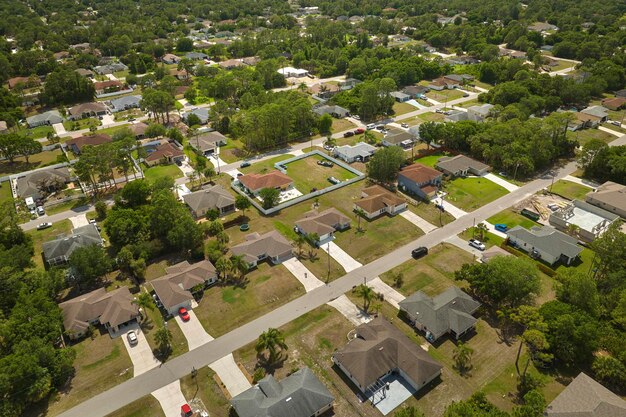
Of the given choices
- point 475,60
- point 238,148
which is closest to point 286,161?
point 238,148

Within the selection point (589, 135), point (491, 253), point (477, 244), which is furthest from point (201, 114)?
point (589, 135)

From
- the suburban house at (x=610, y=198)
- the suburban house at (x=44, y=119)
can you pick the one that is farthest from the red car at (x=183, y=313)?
the suburban house at (x=44, y=119)

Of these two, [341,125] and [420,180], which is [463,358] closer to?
[420,180]

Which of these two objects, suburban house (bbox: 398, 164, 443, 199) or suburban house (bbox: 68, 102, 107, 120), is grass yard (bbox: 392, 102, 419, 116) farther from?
suburban house (bbox: 68, 102, 107, 120)

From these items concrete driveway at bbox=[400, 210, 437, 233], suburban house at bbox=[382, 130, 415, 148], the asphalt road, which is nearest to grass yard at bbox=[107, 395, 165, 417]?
the asphalt road

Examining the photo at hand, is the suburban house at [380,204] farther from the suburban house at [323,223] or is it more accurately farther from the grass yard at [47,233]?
the grass yard at [47,233]

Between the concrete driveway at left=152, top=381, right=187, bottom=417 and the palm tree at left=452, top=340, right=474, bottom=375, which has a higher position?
the palm tree at left=452, top=340, right=474, bottom=375
